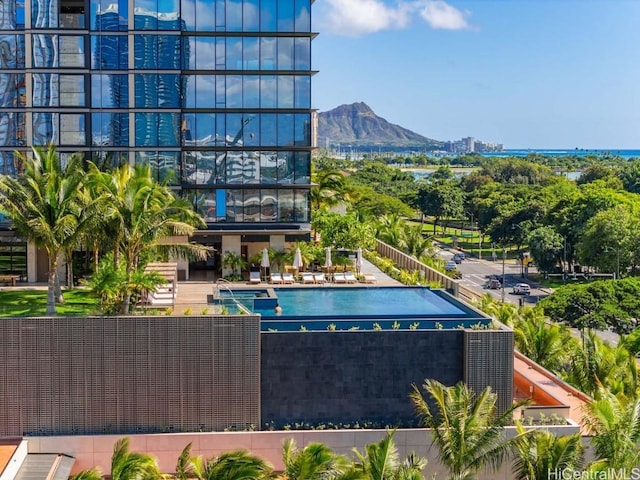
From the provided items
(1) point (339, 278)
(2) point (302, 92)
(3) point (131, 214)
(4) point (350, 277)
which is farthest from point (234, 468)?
(2) point (302, 92)

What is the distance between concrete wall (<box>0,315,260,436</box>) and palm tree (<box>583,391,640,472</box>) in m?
9.81

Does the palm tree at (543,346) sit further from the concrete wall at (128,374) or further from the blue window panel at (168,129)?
the blue window panel at (168,129)

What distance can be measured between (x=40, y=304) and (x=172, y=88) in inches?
750

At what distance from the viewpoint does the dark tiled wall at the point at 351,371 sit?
27.5 metres

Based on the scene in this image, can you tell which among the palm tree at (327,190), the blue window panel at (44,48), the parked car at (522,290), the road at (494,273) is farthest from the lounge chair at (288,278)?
the parked car at (522,290)

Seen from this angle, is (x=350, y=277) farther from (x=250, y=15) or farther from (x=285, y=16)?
(x=250, y=15)

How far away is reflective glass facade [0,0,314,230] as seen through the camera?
45.1m

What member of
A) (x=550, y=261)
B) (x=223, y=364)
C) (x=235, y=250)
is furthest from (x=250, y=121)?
(x=550, y=261)

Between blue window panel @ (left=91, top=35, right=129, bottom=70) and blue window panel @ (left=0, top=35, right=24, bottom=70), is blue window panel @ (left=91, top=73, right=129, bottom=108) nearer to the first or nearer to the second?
blue window panel @ (left=91, top=35, right=129, bottom=70)

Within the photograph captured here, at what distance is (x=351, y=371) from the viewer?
27.6m

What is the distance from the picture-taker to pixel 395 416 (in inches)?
1092

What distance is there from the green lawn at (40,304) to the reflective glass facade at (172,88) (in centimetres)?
1360

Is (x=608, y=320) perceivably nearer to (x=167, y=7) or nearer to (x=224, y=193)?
(x=224, y=193)

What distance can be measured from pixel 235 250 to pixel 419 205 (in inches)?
4036
